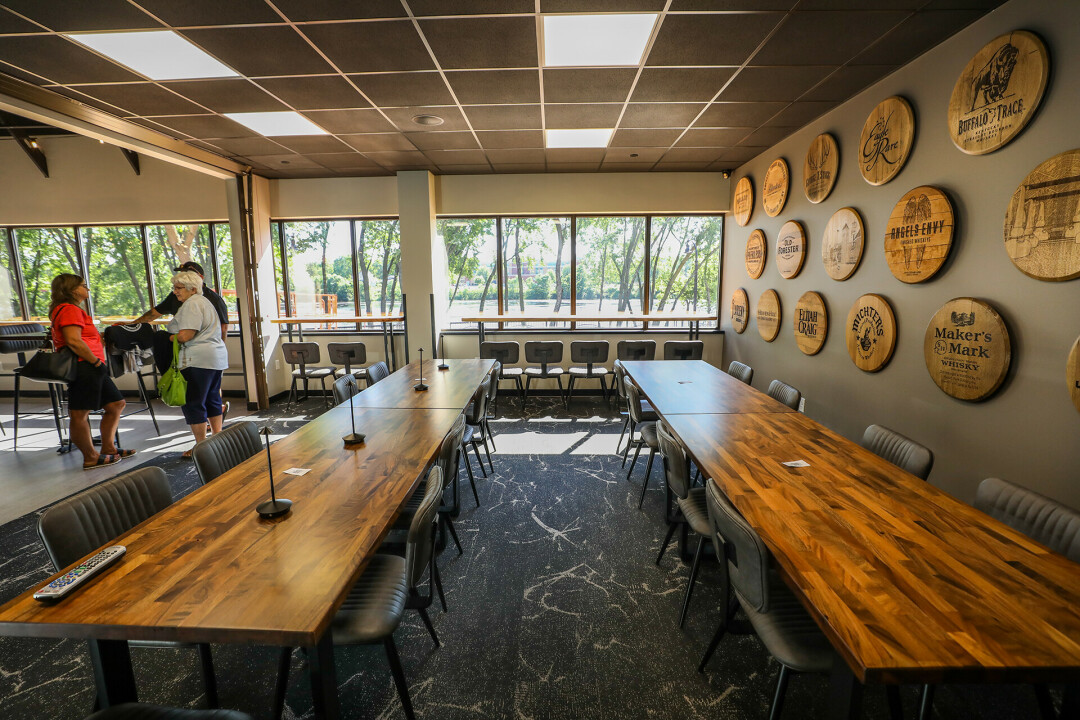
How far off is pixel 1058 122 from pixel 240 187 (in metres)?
6.86

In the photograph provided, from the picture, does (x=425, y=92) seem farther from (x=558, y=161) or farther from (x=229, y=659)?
(x=229, y=659)

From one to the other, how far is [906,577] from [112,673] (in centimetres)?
215

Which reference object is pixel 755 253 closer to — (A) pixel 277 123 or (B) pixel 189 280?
(A) pixel 277 123

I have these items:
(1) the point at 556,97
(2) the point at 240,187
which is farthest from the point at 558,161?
(2) the point at 240,187

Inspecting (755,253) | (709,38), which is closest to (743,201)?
(755,253)

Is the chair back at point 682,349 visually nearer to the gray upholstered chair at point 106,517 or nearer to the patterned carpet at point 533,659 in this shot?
the patterned carpet at point 533,659

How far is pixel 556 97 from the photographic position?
363 centimetres

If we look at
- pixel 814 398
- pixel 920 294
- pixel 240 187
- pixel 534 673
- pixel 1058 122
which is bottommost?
pixel 534 673

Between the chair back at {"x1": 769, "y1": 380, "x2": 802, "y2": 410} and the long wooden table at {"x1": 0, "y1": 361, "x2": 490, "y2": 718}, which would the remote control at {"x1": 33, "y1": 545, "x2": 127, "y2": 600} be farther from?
the chair back at {"x1": 769, "y1": 380, "x2": 802, "y2": 410}

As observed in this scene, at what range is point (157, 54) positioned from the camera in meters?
2.90

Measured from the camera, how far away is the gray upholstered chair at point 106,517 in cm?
151

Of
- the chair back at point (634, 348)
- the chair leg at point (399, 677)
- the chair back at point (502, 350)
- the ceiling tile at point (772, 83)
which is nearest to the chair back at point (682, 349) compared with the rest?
the chair back at point (634, 348)

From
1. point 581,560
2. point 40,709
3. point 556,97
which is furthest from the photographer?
point 556,97

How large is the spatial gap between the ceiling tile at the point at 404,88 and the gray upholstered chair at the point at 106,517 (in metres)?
2.72
